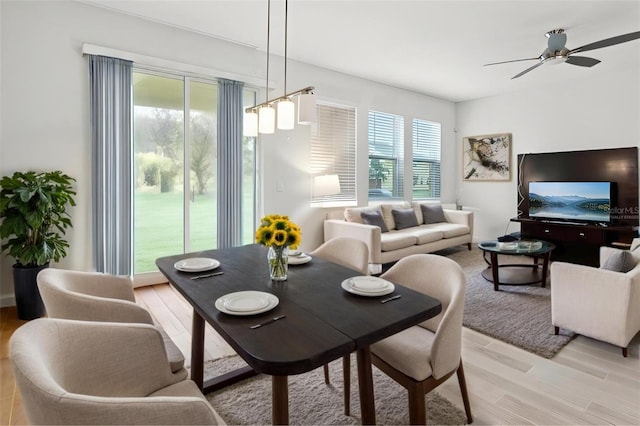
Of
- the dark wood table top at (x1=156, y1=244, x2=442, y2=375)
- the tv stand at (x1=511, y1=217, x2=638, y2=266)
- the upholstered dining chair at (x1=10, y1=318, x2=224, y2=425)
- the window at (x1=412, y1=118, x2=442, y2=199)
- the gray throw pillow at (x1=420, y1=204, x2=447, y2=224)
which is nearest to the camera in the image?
the upholstered dining chair at (x1=10, y1=318, x2=224, y2=425)

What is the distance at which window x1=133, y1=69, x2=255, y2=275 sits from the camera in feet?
12.4

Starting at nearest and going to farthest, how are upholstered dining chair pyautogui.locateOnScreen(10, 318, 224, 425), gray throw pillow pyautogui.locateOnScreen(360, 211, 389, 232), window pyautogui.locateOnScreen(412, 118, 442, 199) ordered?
1. upholstered dining chair pyautogui.locateOnScreen(10, 318, 224, 425)
2. gray throw pillow pyautogui.locateOnScreen(360, 211, 389, 232)
3. window pyautogui.locateOnScreen(412, 118, 442, 199)

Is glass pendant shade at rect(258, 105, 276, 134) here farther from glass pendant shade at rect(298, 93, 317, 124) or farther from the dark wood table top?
the dark wood table top

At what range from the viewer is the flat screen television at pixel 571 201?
16.4 feet

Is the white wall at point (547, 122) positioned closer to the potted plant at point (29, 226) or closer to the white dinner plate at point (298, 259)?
the white dinner plate at point (298, 259)

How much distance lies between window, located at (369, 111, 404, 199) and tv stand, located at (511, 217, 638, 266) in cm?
211

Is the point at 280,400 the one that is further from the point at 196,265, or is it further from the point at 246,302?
the point at 196,265

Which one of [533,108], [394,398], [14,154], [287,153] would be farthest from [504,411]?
[533,108]

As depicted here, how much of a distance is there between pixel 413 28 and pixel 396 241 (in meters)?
2.45

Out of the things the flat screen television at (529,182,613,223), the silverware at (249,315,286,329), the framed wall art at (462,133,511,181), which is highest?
the framed wall art at (462,133,511,181)

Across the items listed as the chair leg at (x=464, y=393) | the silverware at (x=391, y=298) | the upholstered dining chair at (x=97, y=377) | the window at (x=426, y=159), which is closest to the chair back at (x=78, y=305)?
the upholstered dining chair at (x=97, y=377)

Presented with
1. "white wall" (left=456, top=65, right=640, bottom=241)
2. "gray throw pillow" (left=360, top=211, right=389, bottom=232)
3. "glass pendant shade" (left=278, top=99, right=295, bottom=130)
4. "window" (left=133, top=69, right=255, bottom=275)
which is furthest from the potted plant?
"white wall" (left=456, top=65, right=640, bottom=241)

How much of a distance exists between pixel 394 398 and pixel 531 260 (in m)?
4.18

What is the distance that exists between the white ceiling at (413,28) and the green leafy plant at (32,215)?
178 cm
